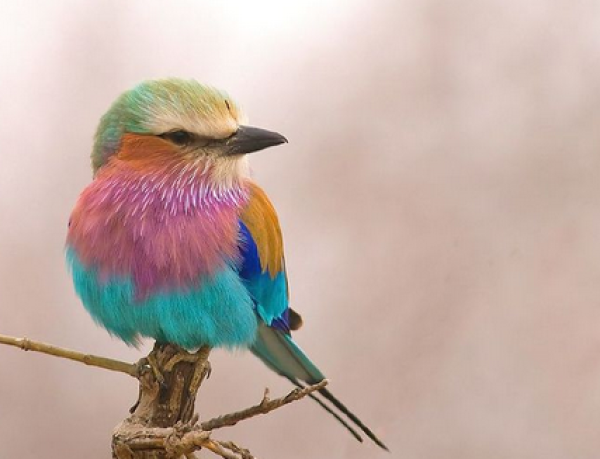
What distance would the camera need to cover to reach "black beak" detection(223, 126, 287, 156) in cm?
124

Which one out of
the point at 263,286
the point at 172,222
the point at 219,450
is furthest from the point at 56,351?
the point at 263,286

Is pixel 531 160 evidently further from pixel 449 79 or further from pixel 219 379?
pixel 219 379

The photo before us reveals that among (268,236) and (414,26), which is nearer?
(268,236)

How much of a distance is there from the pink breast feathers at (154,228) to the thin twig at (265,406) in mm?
275

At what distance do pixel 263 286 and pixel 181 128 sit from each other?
0.93ft

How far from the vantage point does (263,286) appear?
55.0 inches

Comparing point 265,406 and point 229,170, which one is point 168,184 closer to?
point 229,170

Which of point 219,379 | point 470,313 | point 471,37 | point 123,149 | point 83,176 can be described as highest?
point 471,37

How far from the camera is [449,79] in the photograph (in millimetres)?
2158

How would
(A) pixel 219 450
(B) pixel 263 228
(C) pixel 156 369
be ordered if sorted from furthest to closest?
(B) pixel 263 228 → (C) pixel 156 369 → (A) pixel 219 450

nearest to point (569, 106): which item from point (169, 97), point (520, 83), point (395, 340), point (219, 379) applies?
point (520, 83)

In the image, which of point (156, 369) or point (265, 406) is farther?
point (156, 369)

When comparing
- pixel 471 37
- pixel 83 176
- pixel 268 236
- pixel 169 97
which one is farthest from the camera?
pixel 471 37

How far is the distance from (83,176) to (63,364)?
1.38 ft
